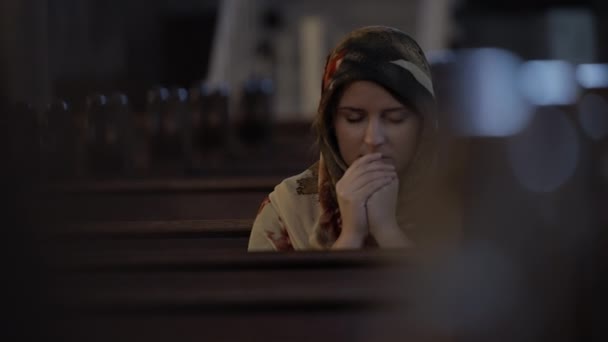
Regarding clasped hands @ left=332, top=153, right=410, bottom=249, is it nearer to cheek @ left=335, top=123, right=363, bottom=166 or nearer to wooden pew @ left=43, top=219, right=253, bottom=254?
cheek @ left=335, top=123, right=363, bottom=166

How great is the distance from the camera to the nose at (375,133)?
1188 millimetres

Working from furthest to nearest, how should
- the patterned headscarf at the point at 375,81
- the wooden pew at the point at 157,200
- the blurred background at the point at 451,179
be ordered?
the wooden pew at the point at 157,200 → the patterned headscarf at the point at 375,81 → the blurred background at the point at 451,179

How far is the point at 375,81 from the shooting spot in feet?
3.92

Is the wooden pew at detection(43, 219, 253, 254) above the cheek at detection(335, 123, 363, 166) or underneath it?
underneath

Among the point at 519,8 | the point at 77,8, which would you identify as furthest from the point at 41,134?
the point at 519,8

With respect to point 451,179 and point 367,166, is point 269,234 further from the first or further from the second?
point 451,179

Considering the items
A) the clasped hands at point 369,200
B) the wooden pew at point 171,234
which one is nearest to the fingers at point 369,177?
the clasped hands at point 369,200

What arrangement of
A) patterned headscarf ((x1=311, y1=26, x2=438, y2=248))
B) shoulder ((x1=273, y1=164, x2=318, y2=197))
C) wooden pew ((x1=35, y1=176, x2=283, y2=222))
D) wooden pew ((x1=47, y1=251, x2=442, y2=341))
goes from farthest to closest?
wooden pew ((x1=35, y1=176, x2=283, y2=222)), shoulder ((x1=273, y1=164, x2=318, y2=197)), patterned headscarf ((x1=311, y1=26, x2=438, y2=248)), wooden pew ((x1=47, y1=251, x2=442, y2=341))

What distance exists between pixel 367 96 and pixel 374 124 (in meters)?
0.03

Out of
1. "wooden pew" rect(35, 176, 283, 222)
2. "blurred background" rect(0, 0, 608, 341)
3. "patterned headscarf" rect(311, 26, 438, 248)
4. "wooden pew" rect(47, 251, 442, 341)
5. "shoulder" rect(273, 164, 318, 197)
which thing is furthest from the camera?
"wooden pew" rect(35, 176, 283, 222)

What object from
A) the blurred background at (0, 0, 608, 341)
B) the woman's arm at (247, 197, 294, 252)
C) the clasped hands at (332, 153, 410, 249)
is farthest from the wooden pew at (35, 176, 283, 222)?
the clasped hands at (332, 153, 410, 249)

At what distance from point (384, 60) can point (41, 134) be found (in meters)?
0.59

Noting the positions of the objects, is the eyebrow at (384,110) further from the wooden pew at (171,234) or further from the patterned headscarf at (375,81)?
the wooden pew at (171,234)

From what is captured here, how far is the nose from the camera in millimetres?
1188
